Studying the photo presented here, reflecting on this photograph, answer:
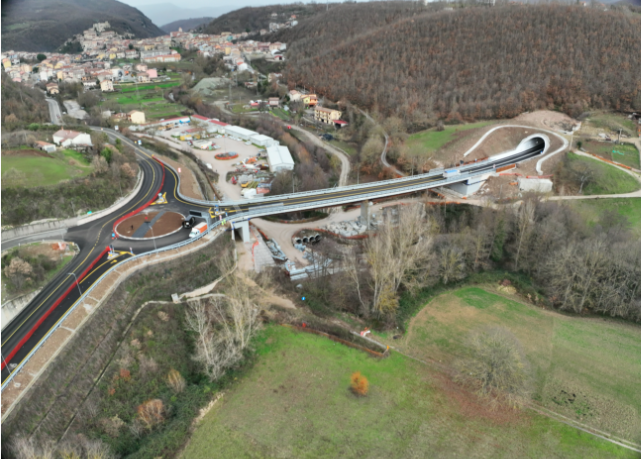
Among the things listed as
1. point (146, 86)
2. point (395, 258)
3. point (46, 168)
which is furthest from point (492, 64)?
point (146, 86)

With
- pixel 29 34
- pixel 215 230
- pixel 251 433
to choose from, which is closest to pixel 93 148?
pixel 215 230

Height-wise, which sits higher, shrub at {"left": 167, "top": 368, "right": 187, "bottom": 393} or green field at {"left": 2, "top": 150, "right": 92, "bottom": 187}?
green field at {"left": 2, "top": 150, "right": 92, "bottom": 187}

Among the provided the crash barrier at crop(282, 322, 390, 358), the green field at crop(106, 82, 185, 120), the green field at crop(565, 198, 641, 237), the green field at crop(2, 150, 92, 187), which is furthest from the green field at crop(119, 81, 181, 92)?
the green field at crop(565, 198, 641, 237)

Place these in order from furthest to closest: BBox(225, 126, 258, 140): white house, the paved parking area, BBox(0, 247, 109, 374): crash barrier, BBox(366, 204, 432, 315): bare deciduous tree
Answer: BBox(225, 126, 258, 140): white house
the paved parking area
BBox(366, 204, 432, 315): bare deciduous tree
BBox(0, 247, 109, 374): crash barrier

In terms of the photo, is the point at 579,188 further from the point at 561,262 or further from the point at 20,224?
the point at 20,224

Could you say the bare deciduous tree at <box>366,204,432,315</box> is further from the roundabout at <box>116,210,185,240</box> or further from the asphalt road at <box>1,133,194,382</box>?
the roundabout at <box>116,210,185,240</box>

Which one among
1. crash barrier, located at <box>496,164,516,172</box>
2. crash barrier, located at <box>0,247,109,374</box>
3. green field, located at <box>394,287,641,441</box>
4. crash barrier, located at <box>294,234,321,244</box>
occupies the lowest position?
green field, located at <box>394,287,641,441</box>

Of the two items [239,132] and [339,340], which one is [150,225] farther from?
[239,132]

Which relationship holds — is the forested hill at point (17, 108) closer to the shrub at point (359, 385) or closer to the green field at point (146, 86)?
the green field at point (146, 86)
